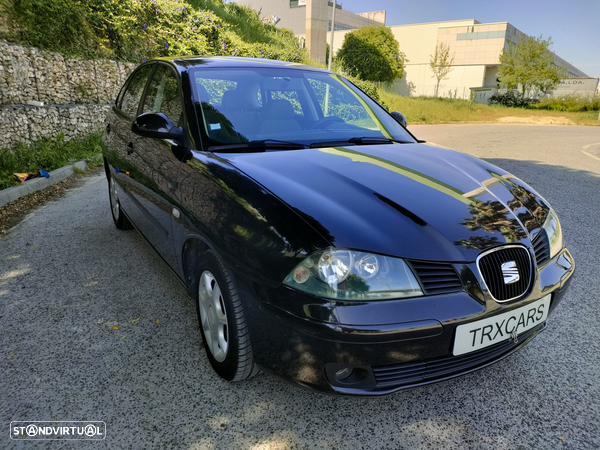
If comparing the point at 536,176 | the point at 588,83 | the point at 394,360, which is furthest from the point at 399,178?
the point at 588,83

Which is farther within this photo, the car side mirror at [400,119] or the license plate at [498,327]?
the car side mirror at [400,119]

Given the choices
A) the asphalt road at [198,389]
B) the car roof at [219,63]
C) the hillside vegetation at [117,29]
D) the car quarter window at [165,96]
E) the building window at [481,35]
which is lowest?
the asphalt road at [198,389]

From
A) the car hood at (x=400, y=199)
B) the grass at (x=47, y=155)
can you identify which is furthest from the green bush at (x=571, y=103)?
the car hood at (x=400, y=199)

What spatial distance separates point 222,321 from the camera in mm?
2086

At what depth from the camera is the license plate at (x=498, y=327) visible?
5.65 ft

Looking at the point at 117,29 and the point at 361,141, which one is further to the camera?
the point at 117,29

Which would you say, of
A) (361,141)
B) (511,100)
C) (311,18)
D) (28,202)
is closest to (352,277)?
(361,141)

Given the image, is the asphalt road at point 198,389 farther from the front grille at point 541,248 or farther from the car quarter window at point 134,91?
the car quarter window at point 134,91

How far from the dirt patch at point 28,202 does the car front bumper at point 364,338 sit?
3847 millimetres

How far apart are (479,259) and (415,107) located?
1008 inches

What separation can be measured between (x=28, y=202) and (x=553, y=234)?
564cm

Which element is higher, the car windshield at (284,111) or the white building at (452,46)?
the white building at (452,46)

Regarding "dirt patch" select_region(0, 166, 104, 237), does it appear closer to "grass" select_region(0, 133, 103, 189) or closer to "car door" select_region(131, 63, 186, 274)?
"grass" select_region(0, 133, 103, 189)

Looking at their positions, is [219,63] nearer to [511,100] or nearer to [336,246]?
[336,246]
